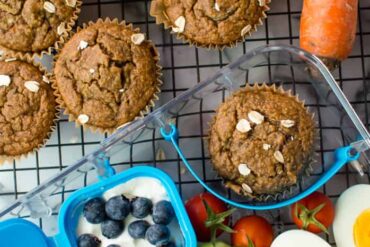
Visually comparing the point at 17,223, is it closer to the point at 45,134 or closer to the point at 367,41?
the point at 45,134

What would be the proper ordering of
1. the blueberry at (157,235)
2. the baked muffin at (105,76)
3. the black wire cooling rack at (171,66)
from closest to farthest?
the blueberry at (157,235)
the baked muffin at (105,76)
the black wire cooling rack at (171,66)

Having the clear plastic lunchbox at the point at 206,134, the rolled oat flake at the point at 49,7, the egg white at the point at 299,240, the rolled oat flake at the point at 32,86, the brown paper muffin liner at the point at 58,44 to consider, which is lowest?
the egg white at the point at 299,240

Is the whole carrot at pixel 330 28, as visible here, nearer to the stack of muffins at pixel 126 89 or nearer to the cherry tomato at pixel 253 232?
the stack of muffins at pixel 126 89

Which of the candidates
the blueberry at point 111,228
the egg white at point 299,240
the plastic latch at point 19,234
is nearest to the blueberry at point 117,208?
the blueberry at point 111,228

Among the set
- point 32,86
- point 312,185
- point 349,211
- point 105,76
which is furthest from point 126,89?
point 349,211

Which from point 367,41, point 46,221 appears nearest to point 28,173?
point 46,221

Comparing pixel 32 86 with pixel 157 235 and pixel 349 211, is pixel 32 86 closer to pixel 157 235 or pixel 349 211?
pixel 157 235
